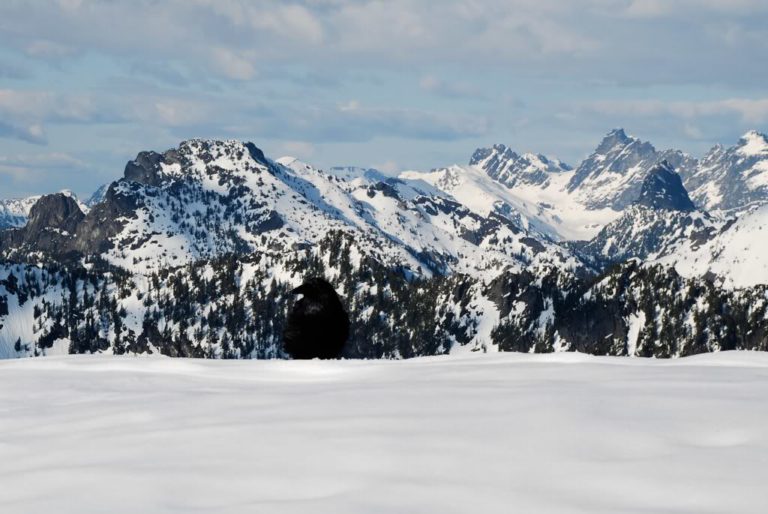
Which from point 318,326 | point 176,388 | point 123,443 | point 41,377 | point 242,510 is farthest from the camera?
point 318,326

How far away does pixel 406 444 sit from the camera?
10.8 m

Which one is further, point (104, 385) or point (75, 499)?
point (104, 385)

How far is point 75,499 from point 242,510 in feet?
5.84

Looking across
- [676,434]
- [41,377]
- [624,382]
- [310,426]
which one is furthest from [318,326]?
[676,434]

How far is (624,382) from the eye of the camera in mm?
15242

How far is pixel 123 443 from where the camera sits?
38.9 ft

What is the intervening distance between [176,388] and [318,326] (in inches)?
337

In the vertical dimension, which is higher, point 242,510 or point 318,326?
point 318,326

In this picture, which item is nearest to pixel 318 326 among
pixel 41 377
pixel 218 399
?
pixel 41 377

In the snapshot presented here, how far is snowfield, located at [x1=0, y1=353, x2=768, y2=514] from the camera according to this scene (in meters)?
8.88

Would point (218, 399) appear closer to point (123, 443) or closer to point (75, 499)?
point (123, 443)

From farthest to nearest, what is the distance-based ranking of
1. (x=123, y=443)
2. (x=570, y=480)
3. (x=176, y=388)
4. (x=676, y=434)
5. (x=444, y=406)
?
(x=176, y=388), (x=444, y=406), (x=123, y=443), (x=676, y=434), (x=570, y=480)

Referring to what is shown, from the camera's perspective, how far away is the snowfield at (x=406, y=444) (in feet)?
29.1

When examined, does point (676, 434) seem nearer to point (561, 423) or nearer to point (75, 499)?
point (561, 423)
